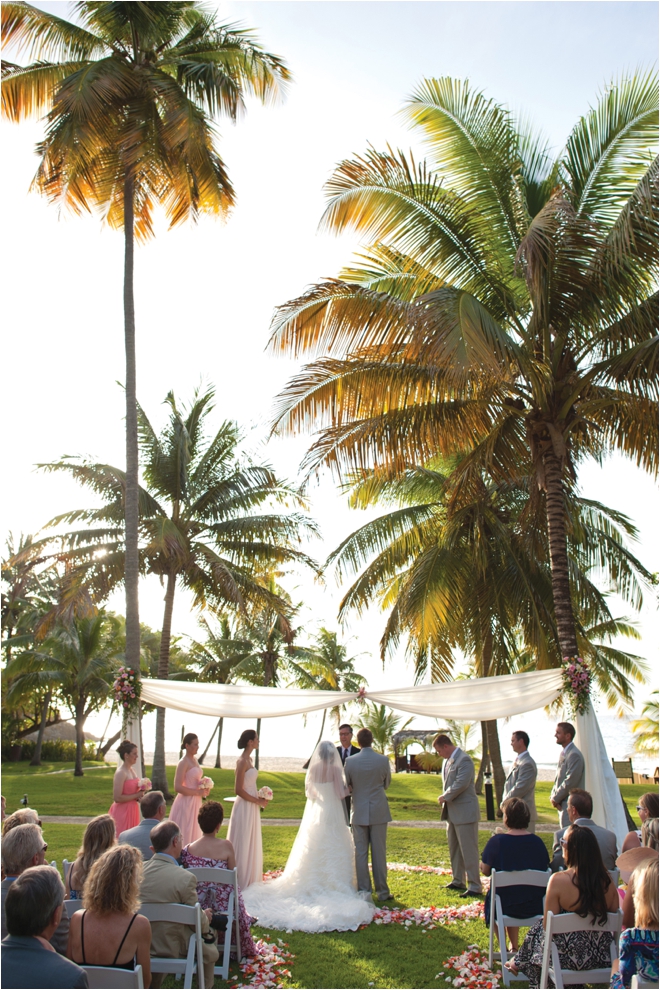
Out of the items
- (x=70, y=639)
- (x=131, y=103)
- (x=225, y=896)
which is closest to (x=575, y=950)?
(x=225, y=896)

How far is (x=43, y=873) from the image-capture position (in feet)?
12.4

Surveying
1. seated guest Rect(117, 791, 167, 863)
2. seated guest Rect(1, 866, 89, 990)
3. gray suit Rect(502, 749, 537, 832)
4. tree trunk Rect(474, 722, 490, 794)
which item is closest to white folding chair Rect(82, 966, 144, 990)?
seated guest Rect(1, 866, 89, 990)

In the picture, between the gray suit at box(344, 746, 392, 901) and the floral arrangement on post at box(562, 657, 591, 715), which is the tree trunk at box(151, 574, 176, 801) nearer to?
the gray suit at box(344, 746, 392, 901)

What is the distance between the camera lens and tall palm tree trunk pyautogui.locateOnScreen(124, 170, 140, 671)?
12.6 meters

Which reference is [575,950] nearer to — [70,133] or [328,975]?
[328,975]

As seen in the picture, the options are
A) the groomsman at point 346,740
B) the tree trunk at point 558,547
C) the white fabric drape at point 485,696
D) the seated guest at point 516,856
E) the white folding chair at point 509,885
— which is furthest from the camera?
the tree trunk at point 558,547

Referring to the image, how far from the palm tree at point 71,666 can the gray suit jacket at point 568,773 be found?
79.4ft

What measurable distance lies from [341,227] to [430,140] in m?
1.91

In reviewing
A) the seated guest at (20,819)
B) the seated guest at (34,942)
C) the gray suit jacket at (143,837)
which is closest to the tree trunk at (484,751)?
the gray suit jacket at (143,837)

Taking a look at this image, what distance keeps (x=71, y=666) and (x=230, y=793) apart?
42.2 feet

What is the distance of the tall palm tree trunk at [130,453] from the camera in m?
12.6

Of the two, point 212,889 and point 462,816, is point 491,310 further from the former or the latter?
point 212,889

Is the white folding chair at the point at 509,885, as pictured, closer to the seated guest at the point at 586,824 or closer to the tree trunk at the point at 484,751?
the seated guest at the point at 586,824

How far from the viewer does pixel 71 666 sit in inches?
1276
